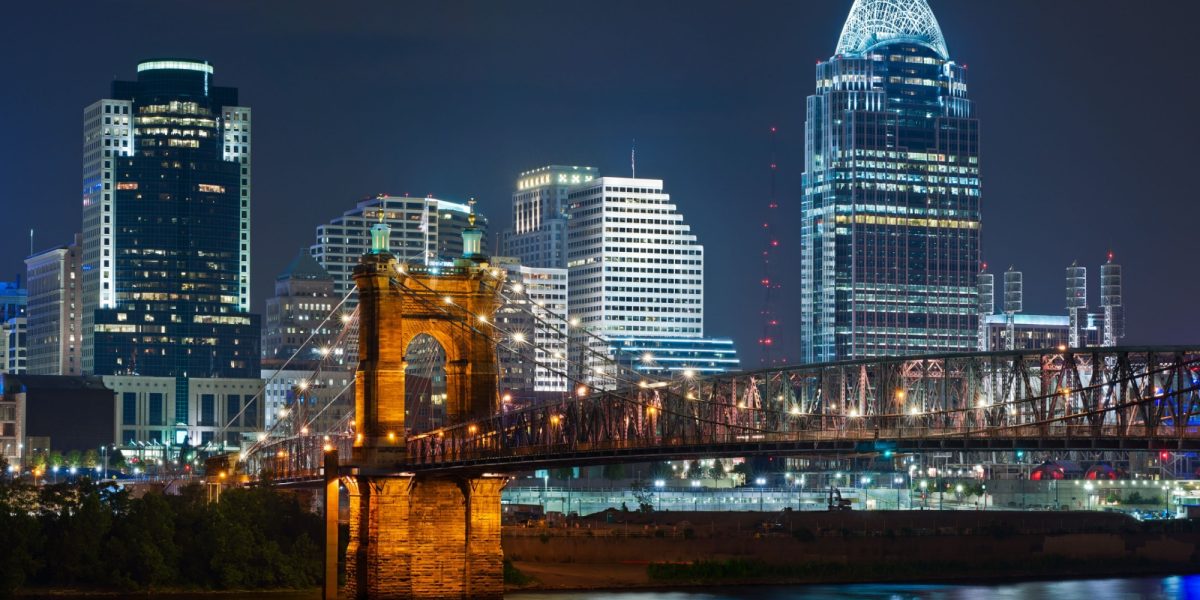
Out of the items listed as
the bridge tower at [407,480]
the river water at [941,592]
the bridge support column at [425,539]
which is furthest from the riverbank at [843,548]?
the bridge tower at [407,480]

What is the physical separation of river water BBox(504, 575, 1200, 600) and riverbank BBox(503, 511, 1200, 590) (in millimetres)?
3419

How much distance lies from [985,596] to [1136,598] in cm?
815

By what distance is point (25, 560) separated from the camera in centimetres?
10212

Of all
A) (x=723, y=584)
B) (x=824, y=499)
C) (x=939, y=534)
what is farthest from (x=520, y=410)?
(x=824, y=499)

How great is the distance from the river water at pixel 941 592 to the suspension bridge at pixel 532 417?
11995 millimetres

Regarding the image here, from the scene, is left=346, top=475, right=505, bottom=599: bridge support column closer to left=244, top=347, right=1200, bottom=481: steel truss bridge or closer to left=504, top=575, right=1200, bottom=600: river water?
left=244, top=347, right=1200, bottom=481: steel truss bridge

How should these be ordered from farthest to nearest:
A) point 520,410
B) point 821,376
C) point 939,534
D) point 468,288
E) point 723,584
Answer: point 939,534 < point 723,584 < point 468,288 < point 520,410 < point 821,376

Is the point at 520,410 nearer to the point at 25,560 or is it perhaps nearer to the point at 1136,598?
the point at 25,560

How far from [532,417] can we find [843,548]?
147ft

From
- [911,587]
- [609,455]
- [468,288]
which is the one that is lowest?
[911,587]

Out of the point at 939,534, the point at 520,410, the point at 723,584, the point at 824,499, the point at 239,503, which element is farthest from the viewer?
the point at 824,499

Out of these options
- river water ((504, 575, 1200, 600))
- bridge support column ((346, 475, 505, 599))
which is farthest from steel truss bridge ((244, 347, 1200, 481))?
river water ((504, 575, 1200, 600))

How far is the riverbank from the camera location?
123 metres

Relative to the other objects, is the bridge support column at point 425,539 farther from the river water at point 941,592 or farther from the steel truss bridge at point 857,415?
the river water at point 941,592
